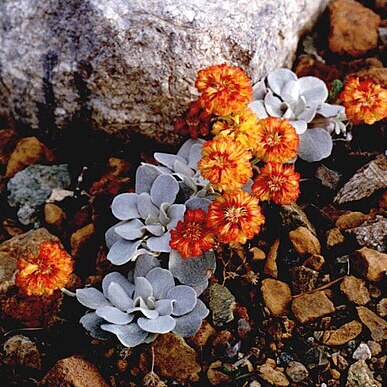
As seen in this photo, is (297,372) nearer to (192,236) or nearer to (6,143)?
(192,236)

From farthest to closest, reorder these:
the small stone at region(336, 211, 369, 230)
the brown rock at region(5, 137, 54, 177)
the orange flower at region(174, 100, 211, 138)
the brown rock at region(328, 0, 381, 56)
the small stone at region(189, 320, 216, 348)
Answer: the brown rock at region(328, 0, 381, 56) < the brown rock at region(5, 137, 54, 177) < the orange flower at region(174, 100, 211, 138) < the small stone at region(336, 211, 369, 230) < the small stone at region(189, 320, 216, 348)

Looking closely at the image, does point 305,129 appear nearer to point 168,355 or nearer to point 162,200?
point 162,200

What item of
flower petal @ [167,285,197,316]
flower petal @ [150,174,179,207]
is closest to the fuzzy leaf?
flower petal @ [150,174,179,207]

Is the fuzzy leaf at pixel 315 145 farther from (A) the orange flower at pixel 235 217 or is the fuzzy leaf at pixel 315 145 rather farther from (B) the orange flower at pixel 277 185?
(A) the orange flower at pixel 235 217

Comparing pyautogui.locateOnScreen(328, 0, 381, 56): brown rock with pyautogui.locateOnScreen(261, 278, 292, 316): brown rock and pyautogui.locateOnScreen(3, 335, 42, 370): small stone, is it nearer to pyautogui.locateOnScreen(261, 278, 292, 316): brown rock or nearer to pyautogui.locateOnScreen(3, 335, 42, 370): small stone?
pyautogui.locateOnScreen(261, 278, 292, 316): brown rock

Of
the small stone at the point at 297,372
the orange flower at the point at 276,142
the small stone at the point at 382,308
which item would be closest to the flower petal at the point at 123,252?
the orange flower at the point at 276,142

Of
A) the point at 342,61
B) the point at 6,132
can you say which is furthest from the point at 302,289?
the point at 6,132
